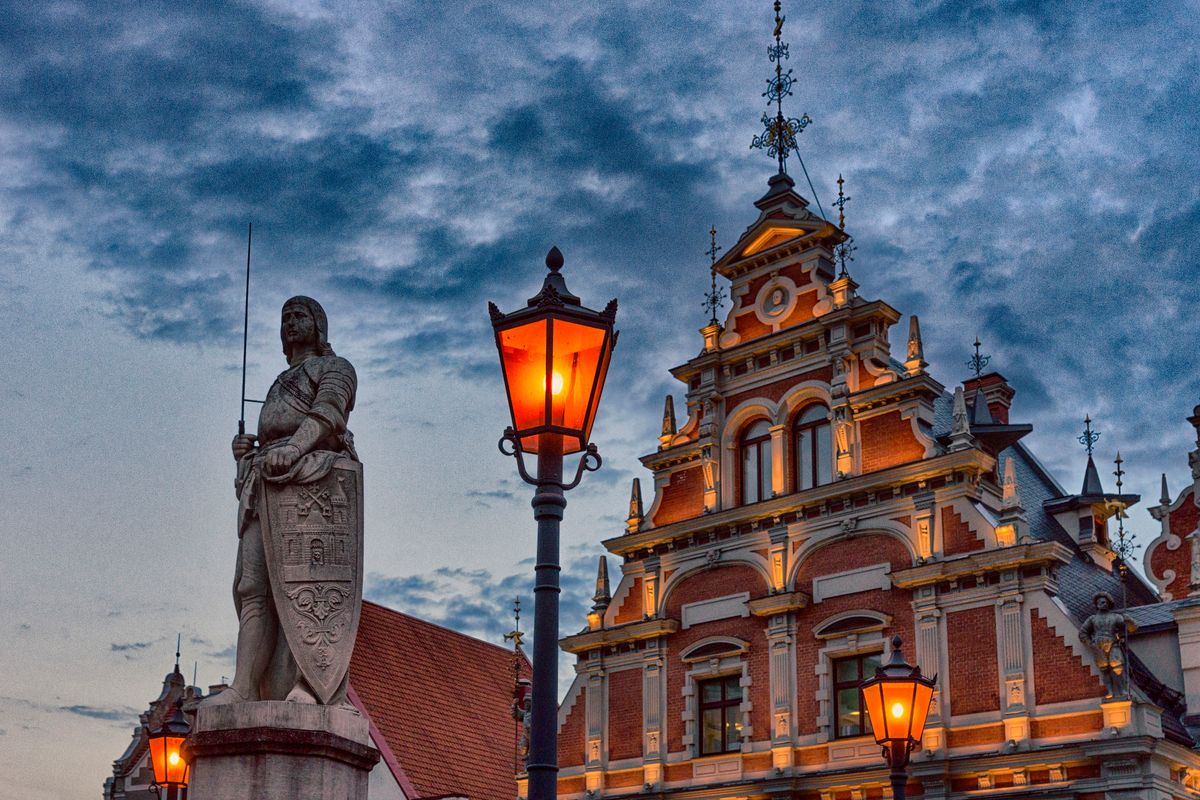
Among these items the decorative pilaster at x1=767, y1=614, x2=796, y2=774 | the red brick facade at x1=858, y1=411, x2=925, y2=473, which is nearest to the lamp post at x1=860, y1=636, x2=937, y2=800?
the decorative pilaster at x1=767, y1=614, x2=796, y2=774

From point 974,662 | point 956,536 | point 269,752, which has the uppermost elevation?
point 956,536

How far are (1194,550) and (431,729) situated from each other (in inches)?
616

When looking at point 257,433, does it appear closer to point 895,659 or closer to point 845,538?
point 895,659

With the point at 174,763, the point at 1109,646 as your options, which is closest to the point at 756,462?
the point at 1109,646

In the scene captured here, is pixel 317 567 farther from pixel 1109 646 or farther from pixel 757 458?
pixel 757 458

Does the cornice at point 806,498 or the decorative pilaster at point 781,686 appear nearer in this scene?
the cornice at point 806,498

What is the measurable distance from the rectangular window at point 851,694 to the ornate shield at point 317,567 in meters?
16.4

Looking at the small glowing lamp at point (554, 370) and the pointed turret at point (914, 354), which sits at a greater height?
the pointed turret at point (914, 354)

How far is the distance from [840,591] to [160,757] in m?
12.8

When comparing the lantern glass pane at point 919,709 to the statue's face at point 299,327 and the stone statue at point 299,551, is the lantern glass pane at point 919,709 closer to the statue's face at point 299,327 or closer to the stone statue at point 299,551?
the stone statue at point 299,551

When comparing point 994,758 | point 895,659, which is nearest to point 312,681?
point 895,659

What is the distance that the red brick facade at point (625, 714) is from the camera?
85.9ft

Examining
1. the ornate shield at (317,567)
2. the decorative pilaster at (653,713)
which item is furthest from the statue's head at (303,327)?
the decorative pilaster at (653,713)

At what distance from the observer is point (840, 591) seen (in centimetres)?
2419
